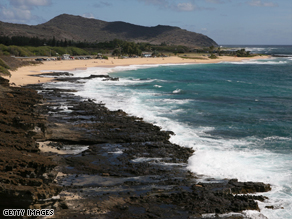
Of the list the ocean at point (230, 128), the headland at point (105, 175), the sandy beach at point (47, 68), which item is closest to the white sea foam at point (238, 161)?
the ocean at point (230, 128)

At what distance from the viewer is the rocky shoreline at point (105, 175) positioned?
10867mm

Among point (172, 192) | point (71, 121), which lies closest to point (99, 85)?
point (71, 121)

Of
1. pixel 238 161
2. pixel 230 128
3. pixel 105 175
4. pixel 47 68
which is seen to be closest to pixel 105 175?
pixel 105 175

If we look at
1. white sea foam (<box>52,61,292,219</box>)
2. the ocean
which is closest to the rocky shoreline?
white sea foam (<box>52,61,292,219</box>)

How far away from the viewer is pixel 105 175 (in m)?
14.6

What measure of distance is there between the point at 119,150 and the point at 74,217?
8.04 m

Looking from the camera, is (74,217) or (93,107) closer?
(74,217)

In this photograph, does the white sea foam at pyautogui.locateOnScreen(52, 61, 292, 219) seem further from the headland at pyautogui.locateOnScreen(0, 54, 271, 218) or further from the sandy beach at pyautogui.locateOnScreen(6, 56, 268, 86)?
the sandy beach at pyautogui.locateOnScreen(6, 56, 268, 86)

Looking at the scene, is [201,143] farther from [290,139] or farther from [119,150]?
[290,139]

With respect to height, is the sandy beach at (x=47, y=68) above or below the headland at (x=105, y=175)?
above

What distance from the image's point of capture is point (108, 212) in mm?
11180

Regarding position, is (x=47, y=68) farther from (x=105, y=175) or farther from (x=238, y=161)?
(x=238, y=161)

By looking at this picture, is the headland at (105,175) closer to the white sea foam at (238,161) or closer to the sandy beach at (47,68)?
the white sea foam at (238,161)

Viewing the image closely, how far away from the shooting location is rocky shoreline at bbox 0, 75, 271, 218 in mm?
10867
